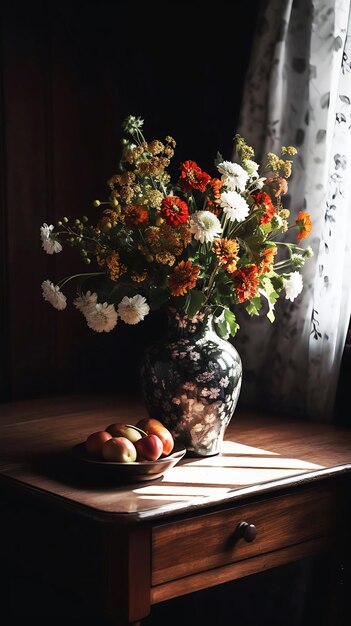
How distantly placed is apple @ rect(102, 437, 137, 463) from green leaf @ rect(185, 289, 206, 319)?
309mm

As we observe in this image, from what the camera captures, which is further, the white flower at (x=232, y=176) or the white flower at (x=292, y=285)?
the white flower at (x=292, y=285)

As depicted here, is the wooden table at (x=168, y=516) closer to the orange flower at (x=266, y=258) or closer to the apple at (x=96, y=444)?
the apple at (x=96, y=444)

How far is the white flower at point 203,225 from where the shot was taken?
5.69 ft

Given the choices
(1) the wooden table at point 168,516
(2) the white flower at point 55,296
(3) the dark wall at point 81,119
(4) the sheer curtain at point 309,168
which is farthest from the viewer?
(3) the dark wall at point 81,119

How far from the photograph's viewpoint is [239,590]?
2412mm

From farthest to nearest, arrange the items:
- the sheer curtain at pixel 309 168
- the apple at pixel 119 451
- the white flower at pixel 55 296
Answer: the sheer curtain at pixel 309 168, the white flower at pixel 55 296, the apple at pixel 119 451

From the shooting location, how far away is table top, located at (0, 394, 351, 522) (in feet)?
5.16

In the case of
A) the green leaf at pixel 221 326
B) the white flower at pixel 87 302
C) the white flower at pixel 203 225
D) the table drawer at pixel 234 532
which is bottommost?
the table drawer at pixel 234 532

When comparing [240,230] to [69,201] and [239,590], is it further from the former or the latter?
[239,590]

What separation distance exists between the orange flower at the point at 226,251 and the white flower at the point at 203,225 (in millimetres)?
21

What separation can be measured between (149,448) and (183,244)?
418mm

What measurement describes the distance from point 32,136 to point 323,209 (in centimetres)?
82

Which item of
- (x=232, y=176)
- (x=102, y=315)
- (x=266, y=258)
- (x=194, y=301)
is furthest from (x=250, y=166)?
(x=102, y=315)

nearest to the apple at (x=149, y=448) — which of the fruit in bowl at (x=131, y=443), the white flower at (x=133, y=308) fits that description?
the fruit in bowl at (x=131, y=443)
